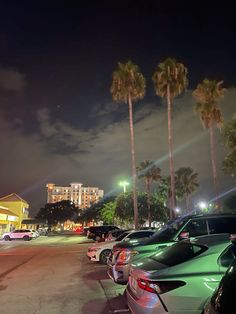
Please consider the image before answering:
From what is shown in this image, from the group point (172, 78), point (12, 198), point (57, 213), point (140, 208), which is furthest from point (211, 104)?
point (57, 213)

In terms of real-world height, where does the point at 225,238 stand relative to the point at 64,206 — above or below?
below

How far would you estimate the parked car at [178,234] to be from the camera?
10047 mm

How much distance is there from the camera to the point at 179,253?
20.5 ft

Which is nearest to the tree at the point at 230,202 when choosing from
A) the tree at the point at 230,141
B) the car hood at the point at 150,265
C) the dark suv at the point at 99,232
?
the dark suv at the point at 99,232

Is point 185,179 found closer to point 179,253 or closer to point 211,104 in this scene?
point 211,104

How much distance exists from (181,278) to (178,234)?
16.7ft

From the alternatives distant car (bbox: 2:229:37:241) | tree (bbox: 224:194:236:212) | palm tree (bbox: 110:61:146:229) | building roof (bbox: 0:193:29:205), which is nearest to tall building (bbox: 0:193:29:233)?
building roof (bbox: 0:193:29:205)

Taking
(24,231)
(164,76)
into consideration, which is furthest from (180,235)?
(24,231)

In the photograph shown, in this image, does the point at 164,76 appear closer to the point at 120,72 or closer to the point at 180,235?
the point at 120,72

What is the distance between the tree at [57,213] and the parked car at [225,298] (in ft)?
393

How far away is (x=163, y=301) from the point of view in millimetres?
5188

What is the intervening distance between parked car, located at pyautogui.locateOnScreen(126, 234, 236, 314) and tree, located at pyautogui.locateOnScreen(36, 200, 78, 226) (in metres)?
117

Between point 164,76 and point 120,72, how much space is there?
4.54 metres

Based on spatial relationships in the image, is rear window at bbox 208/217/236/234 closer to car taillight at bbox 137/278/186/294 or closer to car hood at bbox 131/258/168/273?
car hood at bbox 131/258/168/273
